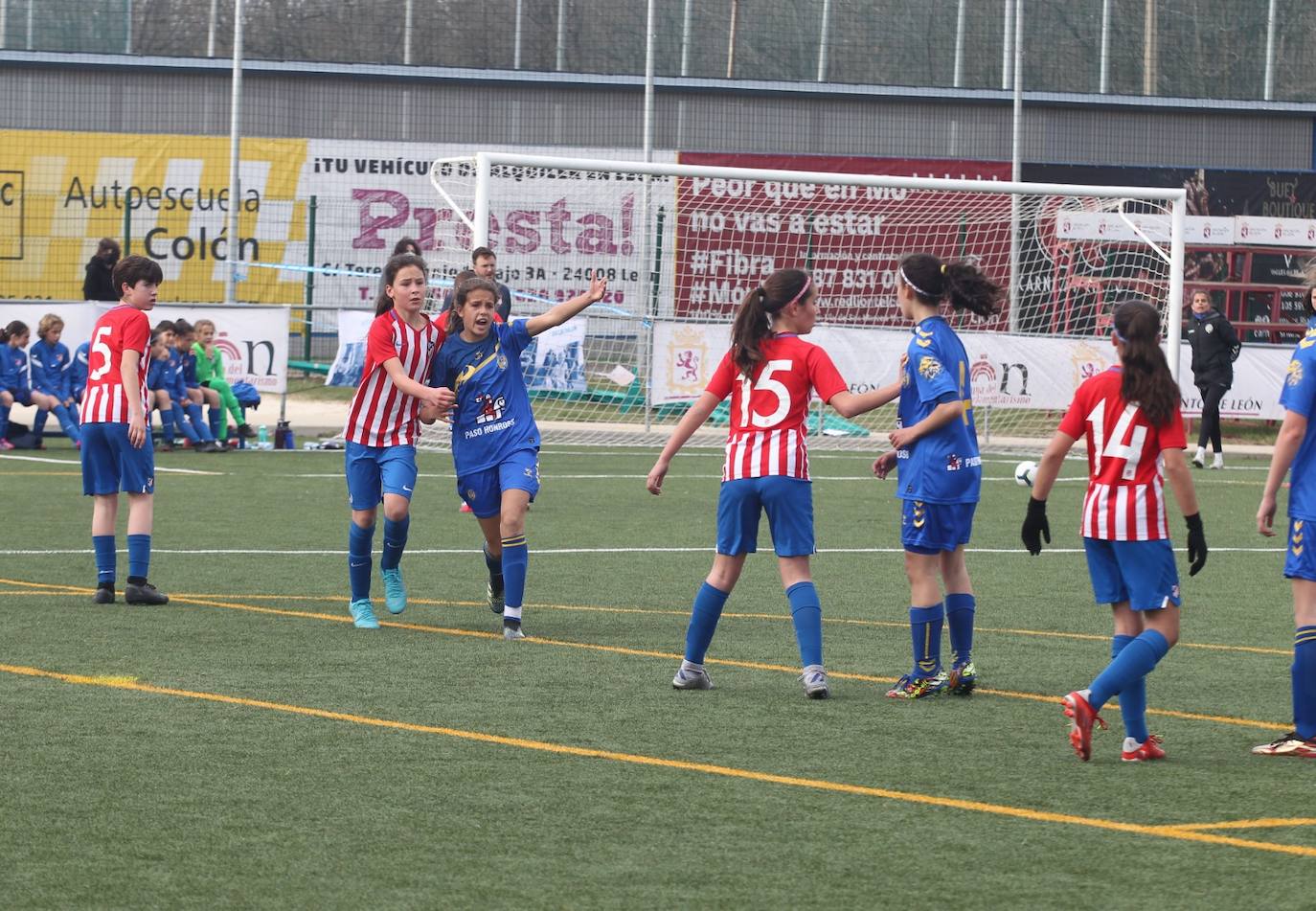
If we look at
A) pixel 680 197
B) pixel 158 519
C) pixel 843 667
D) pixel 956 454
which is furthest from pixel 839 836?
pixel 680 197

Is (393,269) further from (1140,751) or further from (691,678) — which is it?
(1140,751)

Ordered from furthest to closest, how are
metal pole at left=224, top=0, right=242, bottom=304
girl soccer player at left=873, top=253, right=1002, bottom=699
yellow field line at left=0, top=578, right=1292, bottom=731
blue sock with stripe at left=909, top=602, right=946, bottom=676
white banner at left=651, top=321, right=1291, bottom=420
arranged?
metal pole at left=224, top=0, right=242, bottom=304 → white banner at left=651, top=321, right=1291, bottom=420 → blue sock with stripe at left=909, top=602, right=946, bottom=676 → girl soccer player at left=873, top=253, right=1002, bottom=699 → yellow field line at left=0, top=578, right=1292, bottom=731

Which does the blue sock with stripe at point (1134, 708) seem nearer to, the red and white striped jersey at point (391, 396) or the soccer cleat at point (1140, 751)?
the soccer cleat at point (1140, 751)

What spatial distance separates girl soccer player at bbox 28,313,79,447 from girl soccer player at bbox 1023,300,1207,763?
16091 mm

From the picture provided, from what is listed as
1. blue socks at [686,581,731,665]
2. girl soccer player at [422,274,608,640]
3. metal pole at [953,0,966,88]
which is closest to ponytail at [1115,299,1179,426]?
blue socks at [686,581,731,665]

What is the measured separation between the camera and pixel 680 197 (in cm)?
2308

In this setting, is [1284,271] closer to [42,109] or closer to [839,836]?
[42,109]

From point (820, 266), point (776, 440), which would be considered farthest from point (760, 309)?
point (820, 266)

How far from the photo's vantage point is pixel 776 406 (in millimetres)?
7383

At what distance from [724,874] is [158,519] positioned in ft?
32.8

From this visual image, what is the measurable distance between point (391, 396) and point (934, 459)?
3.06 metres

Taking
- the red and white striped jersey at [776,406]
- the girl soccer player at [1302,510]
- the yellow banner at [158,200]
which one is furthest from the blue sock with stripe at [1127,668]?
the yellow banner at [158,200]

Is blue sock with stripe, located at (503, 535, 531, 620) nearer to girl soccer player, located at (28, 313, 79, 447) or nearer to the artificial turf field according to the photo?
the artificial turf field

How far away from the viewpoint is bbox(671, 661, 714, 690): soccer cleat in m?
7.60
